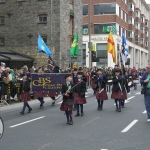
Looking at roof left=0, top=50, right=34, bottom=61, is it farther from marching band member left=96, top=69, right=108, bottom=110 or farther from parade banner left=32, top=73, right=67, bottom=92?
marching band member left=96, top=69, right=108, bottom=110

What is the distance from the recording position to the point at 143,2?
74.8m

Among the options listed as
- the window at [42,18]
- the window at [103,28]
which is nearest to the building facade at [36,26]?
the window at [42,18]

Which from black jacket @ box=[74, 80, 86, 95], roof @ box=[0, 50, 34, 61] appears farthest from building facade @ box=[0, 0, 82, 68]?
black jacket @ box=[74, 80, 86, 95]

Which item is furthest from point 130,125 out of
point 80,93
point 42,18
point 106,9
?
point 106,9

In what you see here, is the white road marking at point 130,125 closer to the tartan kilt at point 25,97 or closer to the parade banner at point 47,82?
the tartan kilt at point 25,97

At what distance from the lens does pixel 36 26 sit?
3344 cm

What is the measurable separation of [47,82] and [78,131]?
5849mm

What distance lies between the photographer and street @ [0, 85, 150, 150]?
7742 millimetres

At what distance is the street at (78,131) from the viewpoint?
774cm

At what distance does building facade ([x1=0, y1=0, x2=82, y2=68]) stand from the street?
19430mm

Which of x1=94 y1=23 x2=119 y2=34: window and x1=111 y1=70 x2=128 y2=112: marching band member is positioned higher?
x1=94 y1=23 x2=119 y2=34: window

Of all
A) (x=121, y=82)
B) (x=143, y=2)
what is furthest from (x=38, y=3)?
(x=143, y=2)

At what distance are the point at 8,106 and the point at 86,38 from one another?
34983 millimetres

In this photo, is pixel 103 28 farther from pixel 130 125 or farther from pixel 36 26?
pixel 130 125
